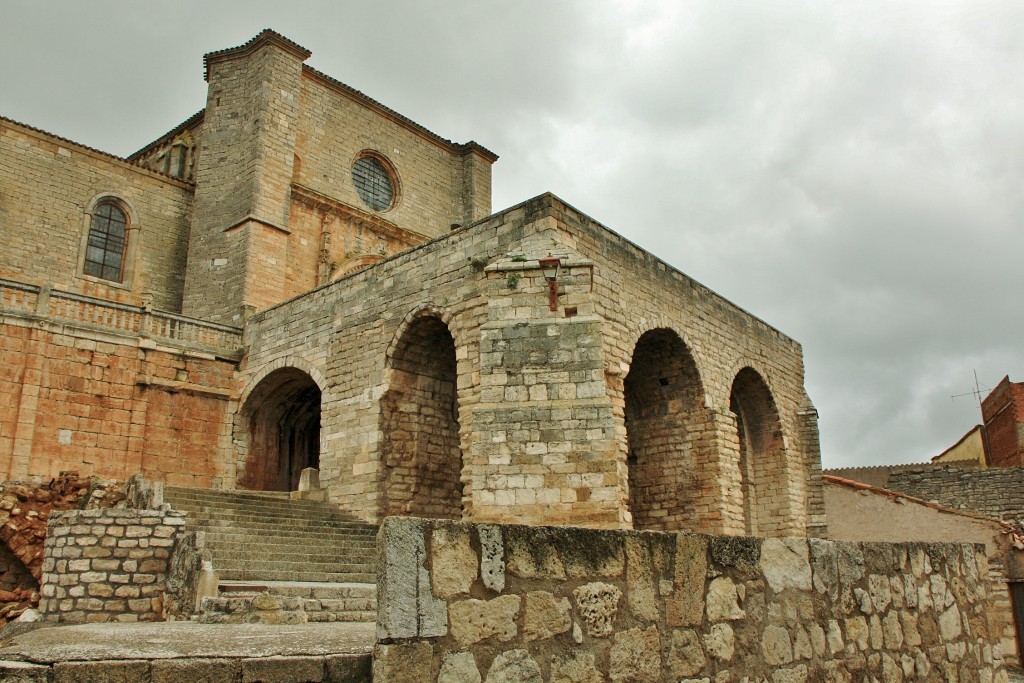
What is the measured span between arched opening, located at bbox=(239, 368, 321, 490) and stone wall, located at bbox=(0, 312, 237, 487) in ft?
1.82

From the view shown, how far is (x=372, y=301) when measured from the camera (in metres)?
13.8

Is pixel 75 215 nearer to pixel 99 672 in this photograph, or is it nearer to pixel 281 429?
pixel 281 429

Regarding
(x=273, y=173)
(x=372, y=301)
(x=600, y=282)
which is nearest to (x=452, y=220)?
(x=273, y=173)

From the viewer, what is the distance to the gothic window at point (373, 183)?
868 inches

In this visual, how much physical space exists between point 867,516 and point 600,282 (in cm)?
730

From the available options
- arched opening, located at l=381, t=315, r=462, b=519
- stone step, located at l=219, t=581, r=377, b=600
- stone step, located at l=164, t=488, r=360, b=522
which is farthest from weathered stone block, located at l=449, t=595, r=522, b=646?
arched opening, located at l=381, t=315, r=462, b=519

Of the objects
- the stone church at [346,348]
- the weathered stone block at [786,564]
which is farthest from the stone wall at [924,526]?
the weathered stone block at [786,564]

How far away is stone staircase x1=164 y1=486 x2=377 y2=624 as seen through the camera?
747cm

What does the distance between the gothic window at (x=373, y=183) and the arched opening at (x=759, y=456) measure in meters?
10.7

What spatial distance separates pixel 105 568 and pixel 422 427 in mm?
5974

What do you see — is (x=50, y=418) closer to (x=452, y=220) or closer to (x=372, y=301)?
(x=372, y=301)

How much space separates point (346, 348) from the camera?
14.0 m

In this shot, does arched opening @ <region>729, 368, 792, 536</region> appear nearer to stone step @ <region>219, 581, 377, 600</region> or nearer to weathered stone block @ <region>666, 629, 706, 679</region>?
stone step @ <region>219, 581, 377, 600</region>

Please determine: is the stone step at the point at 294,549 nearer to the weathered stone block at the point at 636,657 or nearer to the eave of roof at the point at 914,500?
the weathered stone block at the point at 636,657
